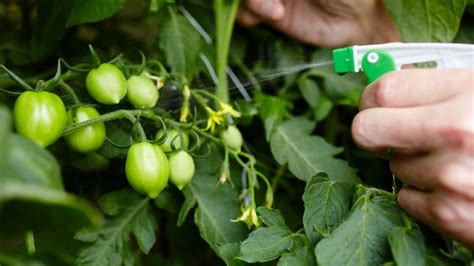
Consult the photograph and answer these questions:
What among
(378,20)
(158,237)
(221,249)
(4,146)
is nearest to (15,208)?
(4,146)

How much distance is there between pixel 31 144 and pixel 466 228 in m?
0.44

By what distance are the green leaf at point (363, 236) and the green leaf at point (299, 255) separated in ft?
0.11

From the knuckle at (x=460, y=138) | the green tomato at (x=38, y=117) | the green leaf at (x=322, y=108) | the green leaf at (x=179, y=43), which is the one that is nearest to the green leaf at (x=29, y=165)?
the green tomato at (x=38, y=117)

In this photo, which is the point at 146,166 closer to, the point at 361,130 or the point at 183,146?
the point at 183,146

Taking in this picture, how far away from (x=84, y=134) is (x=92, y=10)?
22cm

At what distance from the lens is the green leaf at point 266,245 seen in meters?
0.68

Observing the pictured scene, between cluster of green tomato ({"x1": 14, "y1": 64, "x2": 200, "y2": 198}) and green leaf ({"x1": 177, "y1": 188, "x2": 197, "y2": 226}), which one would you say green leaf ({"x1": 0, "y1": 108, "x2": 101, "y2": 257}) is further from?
green leaf ({"x1": 177, "y1": 188, "x2": 197, "y2": 226})

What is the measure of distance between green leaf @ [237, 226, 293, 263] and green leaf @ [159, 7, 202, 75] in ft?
1.09

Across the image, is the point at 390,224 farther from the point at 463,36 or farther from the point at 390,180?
the point at 463,36

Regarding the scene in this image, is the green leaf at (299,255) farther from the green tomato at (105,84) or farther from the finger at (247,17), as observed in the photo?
the finger at (247,17)

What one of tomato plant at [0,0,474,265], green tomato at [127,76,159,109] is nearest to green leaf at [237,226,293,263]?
tomato plant at [0,0,474,265]

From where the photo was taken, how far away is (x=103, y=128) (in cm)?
73

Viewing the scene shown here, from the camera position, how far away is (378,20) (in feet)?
3.98

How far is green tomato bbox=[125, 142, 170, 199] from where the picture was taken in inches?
26.4
